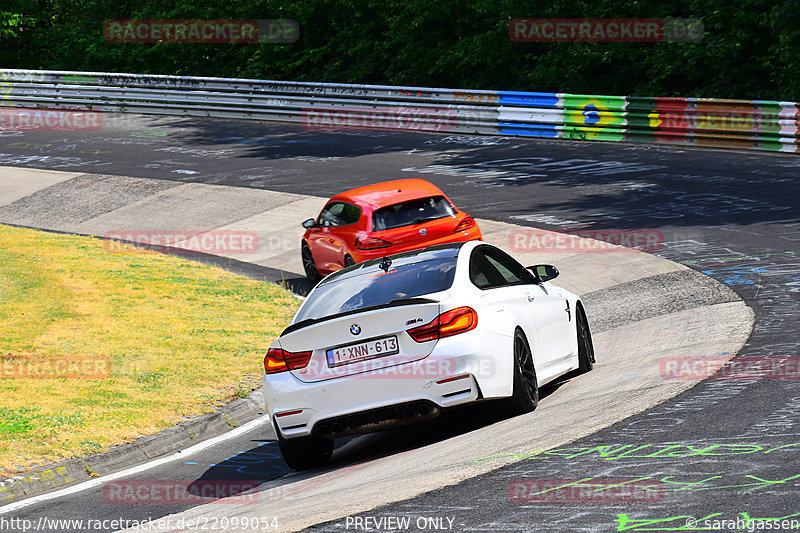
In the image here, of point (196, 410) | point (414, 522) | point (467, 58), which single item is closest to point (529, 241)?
point (196, 410)

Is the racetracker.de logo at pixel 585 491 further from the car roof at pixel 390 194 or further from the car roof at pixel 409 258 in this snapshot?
the car roof at pixel 390 194

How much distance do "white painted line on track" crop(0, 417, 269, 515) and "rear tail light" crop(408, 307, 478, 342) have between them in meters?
2.59

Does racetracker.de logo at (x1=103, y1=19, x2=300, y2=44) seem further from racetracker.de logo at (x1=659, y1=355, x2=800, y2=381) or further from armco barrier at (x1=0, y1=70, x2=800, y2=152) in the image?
racetracker.de logo at (x1=659, y1=355, x2=800, y2=381)

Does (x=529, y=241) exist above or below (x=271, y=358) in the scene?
below

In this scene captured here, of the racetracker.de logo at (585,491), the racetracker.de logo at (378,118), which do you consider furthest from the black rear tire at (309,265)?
the racetracker.de logo at (378,118)

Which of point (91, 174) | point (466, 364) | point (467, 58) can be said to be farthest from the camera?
point (467, 58)

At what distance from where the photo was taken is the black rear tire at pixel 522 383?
835 cm

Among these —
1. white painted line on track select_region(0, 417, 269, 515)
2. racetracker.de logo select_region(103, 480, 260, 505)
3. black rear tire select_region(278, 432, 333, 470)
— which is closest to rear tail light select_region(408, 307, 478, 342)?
black rear tire select_region(278, 432, 333, 470)

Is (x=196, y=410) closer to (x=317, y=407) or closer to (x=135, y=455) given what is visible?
(x=135, y=455)

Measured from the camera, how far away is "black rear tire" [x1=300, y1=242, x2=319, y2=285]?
1759 centimetres

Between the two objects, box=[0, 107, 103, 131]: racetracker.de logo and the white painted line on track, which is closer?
the white painted line on track

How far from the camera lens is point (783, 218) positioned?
17.2m

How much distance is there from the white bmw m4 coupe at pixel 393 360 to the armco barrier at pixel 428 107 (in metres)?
17.2

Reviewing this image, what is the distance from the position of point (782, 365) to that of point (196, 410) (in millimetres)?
5315
